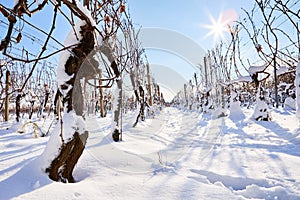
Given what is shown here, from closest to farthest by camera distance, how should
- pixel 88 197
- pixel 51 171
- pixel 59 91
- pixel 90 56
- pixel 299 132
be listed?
pixel 88 197 < pixel 51 171 < pixel 59 91 < pixel 90 56 < pixel 299 132

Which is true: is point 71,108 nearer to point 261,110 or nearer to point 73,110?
point 73,110

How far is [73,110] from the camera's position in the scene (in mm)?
1944

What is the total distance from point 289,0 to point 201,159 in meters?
3.14

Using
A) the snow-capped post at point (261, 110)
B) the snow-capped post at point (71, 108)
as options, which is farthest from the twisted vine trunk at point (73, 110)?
the snow-capped post at point (261, 110)

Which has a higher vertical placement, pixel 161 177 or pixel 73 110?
pixel 73 110

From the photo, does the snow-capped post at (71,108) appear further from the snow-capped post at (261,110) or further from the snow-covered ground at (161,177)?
the snow-capped post at (261,110)

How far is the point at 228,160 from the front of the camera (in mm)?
2654

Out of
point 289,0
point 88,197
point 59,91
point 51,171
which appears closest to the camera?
point 88,197

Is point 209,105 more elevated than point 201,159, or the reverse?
point 209,105

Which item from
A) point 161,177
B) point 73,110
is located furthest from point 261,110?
point 73,110

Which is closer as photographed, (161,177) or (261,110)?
(161,177)

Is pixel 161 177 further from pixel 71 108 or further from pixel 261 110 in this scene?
pixel 261 110

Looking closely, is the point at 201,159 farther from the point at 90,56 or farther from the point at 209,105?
the point at 209,105

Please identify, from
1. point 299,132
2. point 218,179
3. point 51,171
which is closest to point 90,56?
point 51,171
